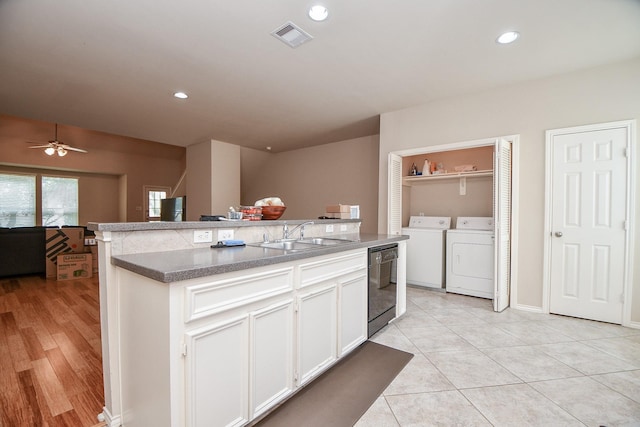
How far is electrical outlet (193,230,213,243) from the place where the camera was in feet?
6.15

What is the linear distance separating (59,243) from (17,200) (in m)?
3.88

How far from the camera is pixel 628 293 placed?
2.78m

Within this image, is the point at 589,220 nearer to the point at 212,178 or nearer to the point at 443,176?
the point at 443,176

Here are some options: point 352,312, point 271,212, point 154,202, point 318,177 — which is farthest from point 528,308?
point 154,202

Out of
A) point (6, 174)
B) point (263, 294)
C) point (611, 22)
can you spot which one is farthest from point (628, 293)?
point (6, 174)

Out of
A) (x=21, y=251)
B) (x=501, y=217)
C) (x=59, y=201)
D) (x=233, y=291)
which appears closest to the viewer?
Result: (x=233, y=291)

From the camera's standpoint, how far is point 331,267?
1.99 metres

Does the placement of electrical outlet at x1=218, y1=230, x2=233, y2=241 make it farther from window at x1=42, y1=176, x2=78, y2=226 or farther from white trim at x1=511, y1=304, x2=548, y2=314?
window at x1=42, y1=176, x2=78, y2=226

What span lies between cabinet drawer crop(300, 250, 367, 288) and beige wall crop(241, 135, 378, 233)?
336cm

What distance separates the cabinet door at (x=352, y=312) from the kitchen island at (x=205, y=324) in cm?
8

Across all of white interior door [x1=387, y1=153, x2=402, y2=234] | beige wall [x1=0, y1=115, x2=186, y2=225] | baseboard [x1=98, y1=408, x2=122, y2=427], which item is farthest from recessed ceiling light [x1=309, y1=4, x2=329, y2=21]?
beige wall [x1=0, y1=115, x2=186, y2=225]

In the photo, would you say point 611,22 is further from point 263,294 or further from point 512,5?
point 263,294

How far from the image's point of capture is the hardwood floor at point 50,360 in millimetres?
1627

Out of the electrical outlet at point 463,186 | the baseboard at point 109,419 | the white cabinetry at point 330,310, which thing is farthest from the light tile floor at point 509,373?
the electrical outlet at point 463,186
